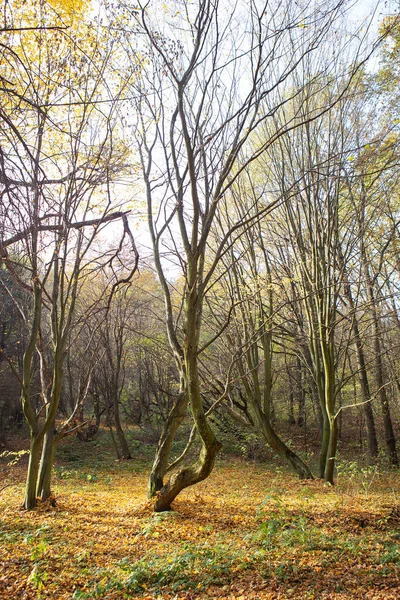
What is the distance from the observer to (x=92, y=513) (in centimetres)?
548

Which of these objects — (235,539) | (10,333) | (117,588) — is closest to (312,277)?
(235,539)

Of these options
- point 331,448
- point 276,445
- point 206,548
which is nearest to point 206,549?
point 206,548

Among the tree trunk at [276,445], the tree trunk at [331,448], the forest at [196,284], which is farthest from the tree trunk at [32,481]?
the tree trunk at [331,448]

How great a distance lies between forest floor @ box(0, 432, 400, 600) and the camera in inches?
121

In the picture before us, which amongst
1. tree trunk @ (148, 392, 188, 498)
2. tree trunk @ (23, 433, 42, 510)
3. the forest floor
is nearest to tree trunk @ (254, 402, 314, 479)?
the forest floor

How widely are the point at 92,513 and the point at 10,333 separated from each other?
11.4 meters

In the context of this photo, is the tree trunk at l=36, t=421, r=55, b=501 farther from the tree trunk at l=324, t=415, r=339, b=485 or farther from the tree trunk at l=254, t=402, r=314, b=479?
the tree trunk at l=324, t=415, r=339, b=485

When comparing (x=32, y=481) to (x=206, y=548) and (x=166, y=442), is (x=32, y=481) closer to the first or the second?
(x=166, y=442)

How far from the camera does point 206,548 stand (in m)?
3.82

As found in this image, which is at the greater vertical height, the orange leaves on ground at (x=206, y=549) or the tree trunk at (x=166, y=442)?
the tree trunk at (x=166, y=442)

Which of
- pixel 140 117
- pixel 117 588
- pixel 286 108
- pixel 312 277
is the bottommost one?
pixel 117 588

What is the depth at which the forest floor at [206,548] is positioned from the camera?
3.07m

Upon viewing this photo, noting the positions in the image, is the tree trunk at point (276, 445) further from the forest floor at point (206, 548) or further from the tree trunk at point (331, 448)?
the forest floor at point (206, 548)

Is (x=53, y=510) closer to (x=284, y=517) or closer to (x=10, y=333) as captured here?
(x=284, y=517)
